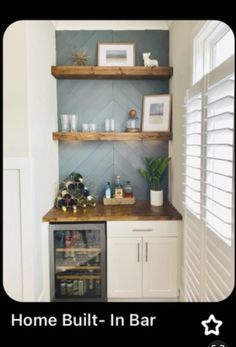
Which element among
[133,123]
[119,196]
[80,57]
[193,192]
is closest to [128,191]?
[119,196]

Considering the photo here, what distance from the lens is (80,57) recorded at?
193cm

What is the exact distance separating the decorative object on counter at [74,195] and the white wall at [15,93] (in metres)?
0.54

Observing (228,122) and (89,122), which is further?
(89,122)

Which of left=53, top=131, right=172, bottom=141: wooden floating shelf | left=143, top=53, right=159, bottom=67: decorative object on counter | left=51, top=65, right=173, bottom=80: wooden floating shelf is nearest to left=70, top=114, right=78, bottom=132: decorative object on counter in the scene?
left=53, top=131, right=172, bottom=141: wooden floating shelf

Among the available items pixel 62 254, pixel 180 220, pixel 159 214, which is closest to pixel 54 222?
pixel 62 254

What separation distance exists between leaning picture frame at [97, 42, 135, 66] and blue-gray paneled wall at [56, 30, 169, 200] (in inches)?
2.0

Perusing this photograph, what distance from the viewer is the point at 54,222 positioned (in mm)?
1646

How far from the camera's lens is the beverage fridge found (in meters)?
1.66

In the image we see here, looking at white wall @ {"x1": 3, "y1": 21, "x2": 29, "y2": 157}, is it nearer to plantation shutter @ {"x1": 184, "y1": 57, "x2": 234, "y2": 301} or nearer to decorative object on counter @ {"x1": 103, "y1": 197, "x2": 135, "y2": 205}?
decorative object on counter @ {"x1": 103, "y1": 197, "x2": 135, "y2": 205}

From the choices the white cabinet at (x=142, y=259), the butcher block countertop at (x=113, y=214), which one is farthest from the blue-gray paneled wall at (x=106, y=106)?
the white cabinet at (x=142, y=259)

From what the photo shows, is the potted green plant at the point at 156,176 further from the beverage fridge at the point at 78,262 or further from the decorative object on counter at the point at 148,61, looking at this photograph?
the decorative object on counter at the point at 148,61
